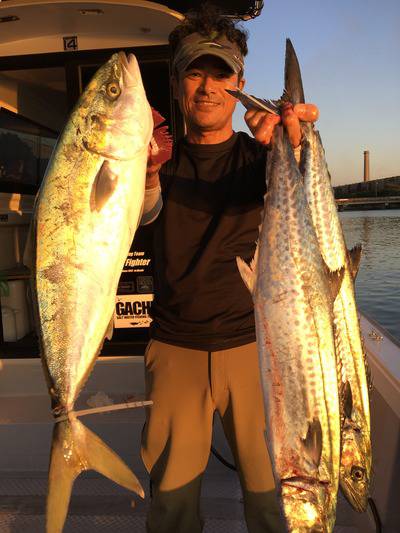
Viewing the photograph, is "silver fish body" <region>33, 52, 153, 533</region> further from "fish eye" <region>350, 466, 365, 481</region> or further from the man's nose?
"fish eye" <region>350, 466, 365, 481</region>

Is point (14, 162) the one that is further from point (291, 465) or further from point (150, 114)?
point (291, 465)

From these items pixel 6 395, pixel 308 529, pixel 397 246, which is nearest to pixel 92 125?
pixel 308 529

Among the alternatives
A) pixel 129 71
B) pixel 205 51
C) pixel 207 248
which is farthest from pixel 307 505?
pixel 205 51

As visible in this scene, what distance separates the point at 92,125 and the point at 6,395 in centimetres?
317

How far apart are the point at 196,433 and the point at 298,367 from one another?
2.12ft

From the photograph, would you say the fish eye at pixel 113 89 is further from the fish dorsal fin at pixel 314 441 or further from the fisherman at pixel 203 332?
→ the fish dorsal fin at pixel 314 441

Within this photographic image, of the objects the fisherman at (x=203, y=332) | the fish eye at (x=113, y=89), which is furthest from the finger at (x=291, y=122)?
the fish eye at (x=113, y=89)

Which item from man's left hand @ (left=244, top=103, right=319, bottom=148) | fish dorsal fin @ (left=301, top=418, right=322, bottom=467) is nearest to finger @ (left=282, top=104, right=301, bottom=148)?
man's left hand @ (left=244, top=103, right=319, bottom=148)

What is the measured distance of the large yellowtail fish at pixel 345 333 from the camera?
1715 millimetres

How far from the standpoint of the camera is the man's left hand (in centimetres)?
157

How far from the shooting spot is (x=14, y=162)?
16.0 feet

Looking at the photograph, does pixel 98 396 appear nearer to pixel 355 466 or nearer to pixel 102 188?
pixel 355 466

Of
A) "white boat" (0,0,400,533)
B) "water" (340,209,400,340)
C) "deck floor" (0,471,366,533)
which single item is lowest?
"water" (340,209,400,340)

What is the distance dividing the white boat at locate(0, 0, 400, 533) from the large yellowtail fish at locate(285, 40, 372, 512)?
1.53ft
